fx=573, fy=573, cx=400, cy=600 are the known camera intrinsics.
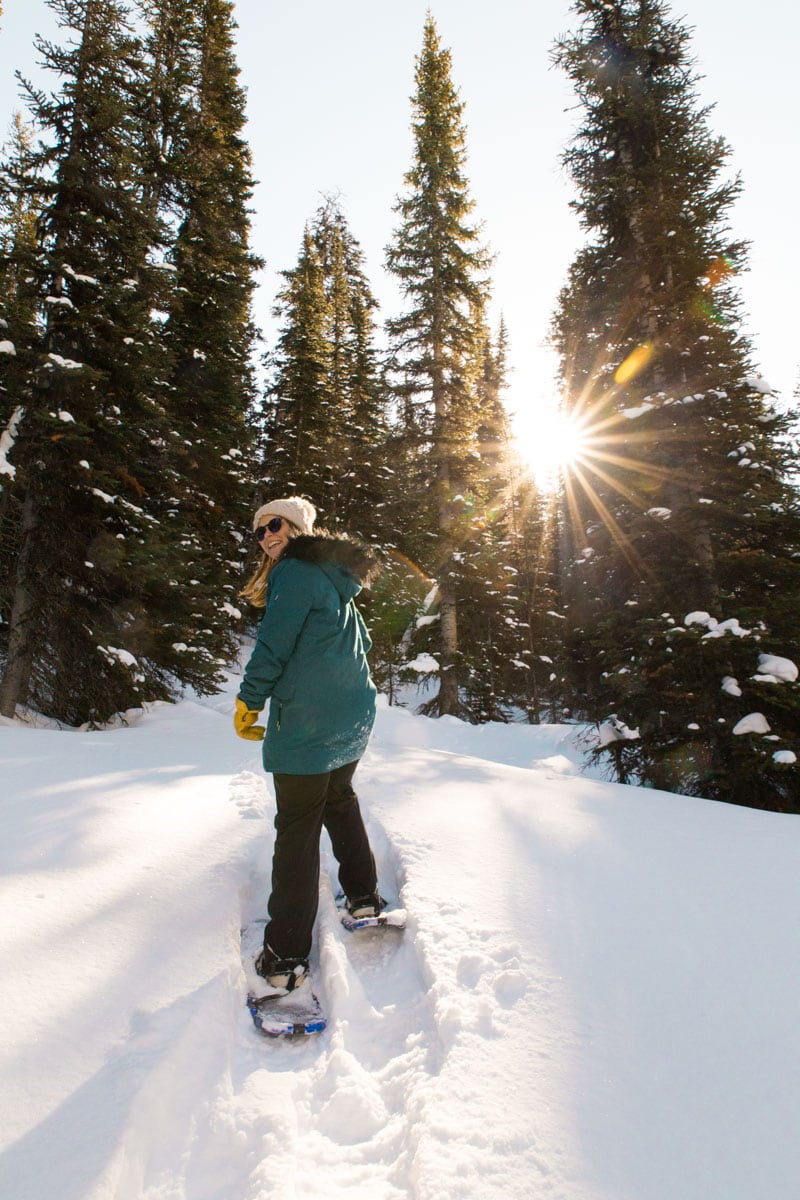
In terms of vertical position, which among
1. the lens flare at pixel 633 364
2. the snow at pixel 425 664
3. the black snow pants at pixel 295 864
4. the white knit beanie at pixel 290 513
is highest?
the lens flare at pixel 633 364

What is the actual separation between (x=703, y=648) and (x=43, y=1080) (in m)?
7.29

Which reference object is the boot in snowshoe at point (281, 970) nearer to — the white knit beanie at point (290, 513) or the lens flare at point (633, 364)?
the white knit beanie at point (290, 513)

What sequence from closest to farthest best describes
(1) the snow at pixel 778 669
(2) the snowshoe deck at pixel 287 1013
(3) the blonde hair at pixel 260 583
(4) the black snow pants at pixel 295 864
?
(2) the snowshoe deck at pixel 287 1013 → (4) the black snow pants at pixel 295 864 → (3) the blonde hair at pixel 260 583 → (1) the snow at pixel 778 669

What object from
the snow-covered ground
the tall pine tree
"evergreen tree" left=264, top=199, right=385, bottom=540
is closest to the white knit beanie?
the snow-covered ground

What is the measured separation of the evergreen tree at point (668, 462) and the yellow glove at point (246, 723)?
5.88 metres

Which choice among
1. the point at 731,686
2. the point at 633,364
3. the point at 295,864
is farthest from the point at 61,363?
the point at 731,686

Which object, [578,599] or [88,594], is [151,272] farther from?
[578,599]

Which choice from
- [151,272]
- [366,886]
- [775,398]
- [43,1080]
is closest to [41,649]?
[151,272]

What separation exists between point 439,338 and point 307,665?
1542 centimetres

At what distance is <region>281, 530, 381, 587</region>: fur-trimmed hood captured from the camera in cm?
300

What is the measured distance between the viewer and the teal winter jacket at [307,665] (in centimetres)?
286

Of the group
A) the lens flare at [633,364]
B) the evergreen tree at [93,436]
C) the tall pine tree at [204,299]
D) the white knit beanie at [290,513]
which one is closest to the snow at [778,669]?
the lens flare at [633,364]

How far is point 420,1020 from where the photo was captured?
2.42 m

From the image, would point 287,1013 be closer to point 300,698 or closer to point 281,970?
point 281,970
